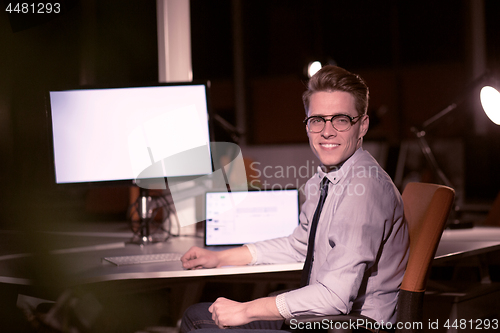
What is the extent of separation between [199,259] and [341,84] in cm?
75

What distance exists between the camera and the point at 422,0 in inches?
279

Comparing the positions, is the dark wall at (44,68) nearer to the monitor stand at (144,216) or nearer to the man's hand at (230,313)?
the monitor stand at (144,216)

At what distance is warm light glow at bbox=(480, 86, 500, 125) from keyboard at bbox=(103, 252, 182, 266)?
141cm

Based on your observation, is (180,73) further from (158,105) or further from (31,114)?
(31,114)

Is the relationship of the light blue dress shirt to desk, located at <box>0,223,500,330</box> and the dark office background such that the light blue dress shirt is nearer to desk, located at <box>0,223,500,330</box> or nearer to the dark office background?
desk, located at <box>0,223,500,330</box>

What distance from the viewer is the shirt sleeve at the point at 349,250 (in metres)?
1.17

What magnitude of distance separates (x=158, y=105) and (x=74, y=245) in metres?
0.75

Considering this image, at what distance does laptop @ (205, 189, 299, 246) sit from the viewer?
6.38ft

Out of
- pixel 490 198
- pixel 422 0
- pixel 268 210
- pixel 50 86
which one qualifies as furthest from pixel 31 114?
pixel 422 0

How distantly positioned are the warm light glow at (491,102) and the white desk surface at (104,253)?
53cm

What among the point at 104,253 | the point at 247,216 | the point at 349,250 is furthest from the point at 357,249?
the point at 104,253

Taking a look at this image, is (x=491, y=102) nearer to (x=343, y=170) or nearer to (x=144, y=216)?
(x=343, y=170)

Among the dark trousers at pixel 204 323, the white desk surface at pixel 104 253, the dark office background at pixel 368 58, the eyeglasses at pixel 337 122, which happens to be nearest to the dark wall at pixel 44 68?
the white desk surface at pixel 104 253

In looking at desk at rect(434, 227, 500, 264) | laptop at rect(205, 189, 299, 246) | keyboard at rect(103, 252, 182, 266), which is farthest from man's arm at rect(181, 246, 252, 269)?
desk at rect(434, 227, 500, 264)
